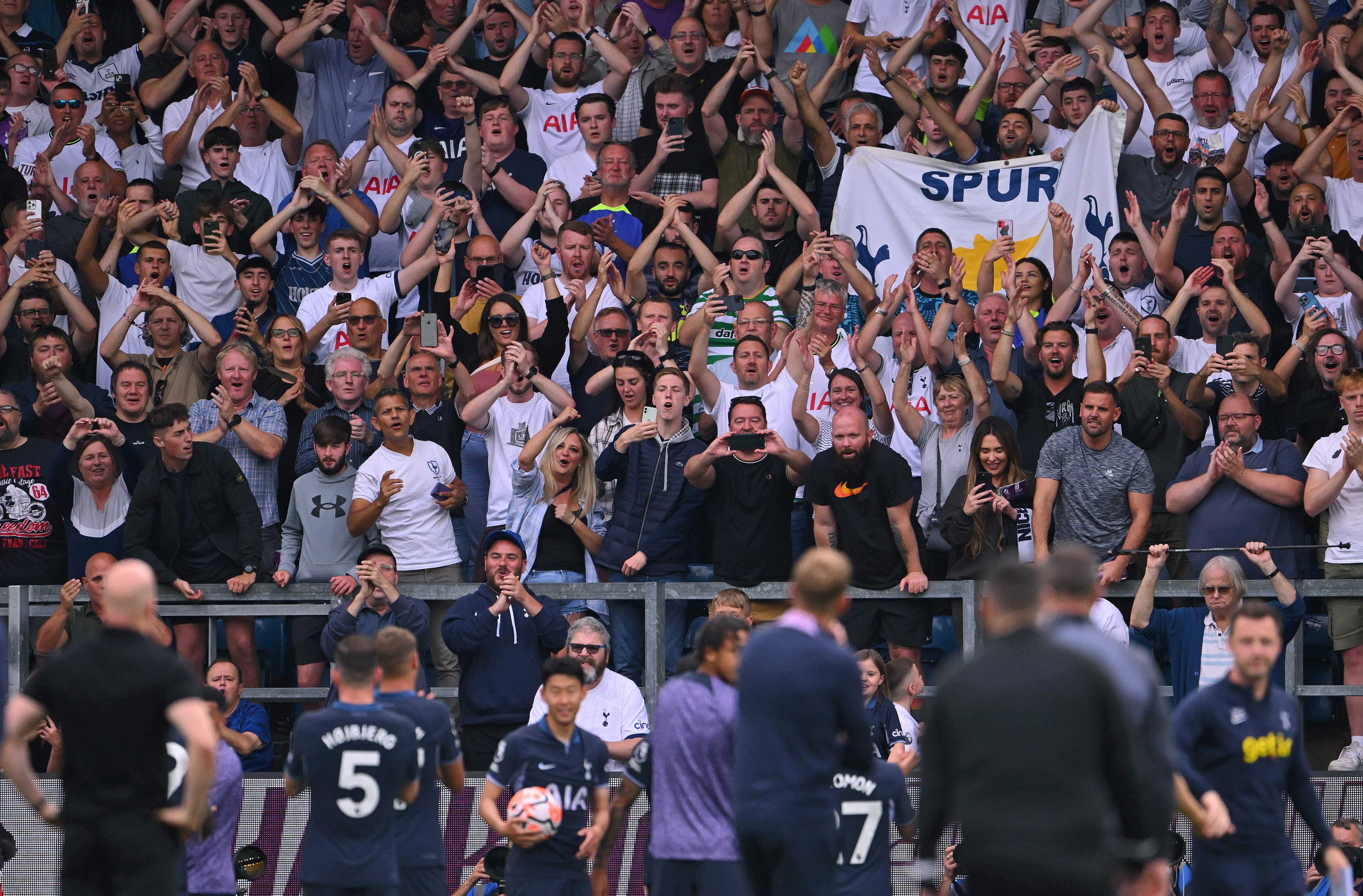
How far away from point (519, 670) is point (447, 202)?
4.44 metres

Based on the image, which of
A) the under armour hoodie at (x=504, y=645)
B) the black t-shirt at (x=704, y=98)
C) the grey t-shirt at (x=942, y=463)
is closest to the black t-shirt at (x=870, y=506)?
the grey t-shirt at (x=942, y=463)

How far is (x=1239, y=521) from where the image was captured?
11.4 m

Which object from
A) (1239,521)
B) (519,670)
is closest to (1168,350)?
(1239,521)

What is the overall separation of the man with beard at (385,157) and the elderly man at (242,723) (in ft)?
14.8

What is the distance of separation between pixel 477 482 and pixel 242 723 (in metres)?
2.49

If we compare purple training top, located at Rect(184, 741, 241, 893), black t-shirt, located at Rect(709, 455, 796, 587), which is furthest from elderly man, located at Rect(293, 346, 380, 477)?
purple training top, located at Rect(184, 741, 241, 893)

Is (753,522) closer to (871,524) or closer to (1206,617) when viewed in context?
(871,524)

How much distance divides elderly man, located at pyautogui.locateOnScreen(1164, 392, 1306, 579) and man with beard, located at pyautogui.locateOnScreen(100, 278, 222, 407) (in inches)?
287

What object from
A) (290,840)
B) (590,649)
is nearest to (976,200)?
(590,649)

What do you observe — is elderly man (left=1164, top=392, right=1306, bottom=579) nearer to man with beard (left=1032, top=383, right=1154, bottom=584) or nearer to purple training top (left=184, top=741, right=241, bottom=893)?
man with beard (left=1032, top=383, right=1154, bottom=584)

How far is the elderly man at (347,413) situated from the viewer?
41.0 ft

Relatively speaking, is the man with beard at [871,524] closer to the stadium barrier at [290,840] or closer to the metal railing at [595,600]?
the metal railing at [595,600]

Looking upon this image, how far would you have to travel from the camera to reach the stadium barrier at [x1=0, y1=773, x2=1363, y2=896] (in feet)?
36.0

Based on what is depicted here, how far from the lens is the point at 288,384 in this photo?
13.0 m
